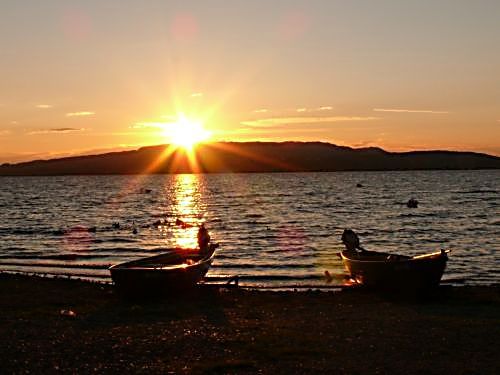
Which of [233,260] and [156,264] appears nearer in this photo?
[156,264]

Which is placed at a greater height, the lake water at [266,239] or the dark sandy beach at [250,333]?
the dark sandy beach at [250,333]

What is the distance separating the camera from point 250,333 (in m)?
15.6

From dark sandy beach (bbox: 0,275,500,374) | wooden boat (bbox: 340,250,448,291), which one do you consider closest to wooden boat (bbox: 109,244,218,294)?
dark sandy beach (bbox: 0,275,500,374)

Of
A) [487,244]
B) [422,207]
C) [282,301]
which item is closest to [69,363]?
[282,301]

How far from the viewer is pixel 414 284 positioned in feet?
74.1

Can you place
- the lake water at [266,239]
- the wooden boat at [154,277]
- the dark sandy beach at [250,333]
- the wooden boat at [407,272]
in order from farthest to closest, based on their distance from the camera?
the lake water at [266,239], the wooden boat at [407,272], the wooden boat at [154,277], the dark sandy beach at [250,333]

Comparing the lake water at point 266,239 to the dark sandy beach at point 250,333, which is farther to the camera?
the lake water at point 266,239

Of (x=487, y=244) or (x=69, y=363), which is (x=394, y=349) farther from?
(x=487, y=244)

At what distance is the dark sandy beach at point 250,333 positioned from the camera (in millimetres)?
12641

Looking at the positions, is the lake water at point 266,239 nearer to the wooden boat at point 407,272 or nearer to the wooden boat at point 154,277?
the wooden boat at point 407,272

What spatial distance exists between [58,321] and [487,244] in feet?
108

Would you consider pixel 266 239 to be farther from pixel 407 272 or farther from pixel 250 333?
pixel 250 333

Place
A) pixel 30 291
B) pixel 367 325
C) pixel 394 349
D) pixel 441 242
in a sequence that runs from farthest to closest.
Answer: pixel 441 242 → pixel 30 291 → pixel 367 325 → pixel 394 349

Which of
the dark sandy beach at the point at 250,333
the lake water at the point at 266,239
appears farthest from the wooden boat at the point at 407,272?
the lake water at the point at 266,239
